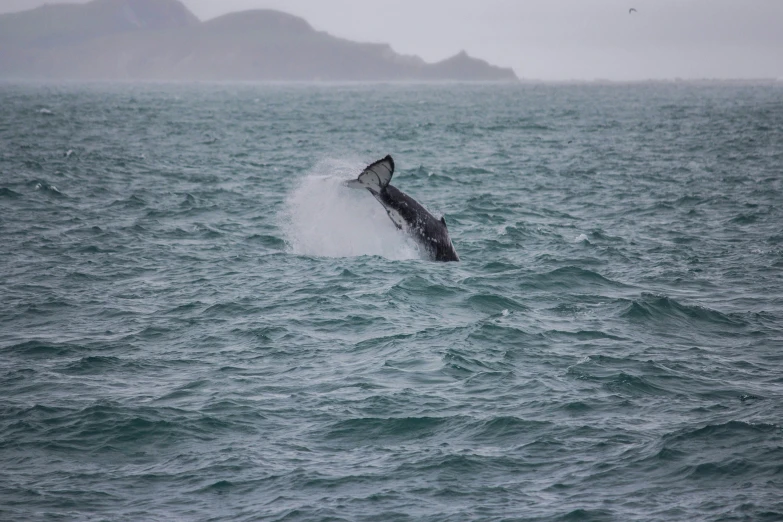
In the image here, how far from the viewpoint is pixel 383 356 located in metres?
18.5

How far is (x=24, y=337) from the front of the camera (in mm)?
19500

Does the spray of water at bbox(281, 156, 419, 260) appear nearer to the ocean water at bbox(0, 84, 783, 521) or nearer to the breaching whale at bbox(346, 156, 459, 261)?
the ocean water at bbox(0, 84, 783, 521)

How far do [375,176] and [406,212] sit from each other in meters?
2.32

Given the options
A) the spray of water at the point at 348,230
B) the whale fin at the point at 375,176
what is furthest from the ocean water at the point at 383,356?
the whale fin at the point at 375,176

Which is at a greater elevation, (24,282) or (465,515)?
(24,282)

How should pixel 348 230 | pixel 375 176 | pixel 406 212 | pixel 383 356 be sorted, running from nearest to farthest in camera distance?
pixel 383 356 → pixel 375 176 → pixel 406 212 → pixel 348 230

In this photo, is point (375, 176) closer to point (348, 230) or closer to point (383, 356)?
point (383, 356)

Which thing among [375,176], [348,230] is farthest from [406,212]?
[348,230]

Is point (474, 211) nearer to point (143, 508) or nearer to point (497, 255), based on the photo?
point (497, 255)

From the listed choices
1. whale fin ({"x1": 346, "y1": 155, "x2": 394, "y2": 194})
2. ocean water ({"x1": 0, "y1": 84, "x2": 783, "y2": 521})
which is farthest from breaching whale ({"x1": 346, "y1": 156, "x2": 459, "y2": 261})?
ocean water ({"x1": 0, "y1": 84, "x2": 783, "y2": 521})

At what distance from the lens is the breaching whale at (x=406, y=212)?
71.0ft

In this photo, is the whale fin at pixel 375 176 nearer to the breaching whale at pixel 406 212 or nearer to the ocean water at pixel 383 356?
the breaching whale at pixel 406 212

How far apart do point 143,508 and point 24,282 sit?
13.2 metres

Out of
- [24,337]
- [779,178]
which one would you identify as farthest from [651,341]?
[779,178]
